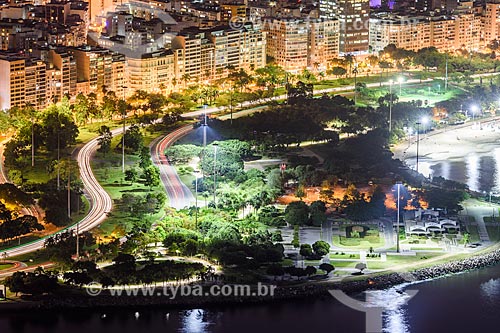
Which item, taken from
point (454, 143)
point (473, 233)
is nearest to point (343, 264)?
point (473, 233)

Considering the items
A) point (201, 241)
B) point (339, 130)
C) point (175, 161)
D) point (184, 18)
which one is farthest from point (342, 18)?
point (201, 241)

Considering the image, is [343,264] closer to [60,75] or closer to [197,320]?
[197,320]

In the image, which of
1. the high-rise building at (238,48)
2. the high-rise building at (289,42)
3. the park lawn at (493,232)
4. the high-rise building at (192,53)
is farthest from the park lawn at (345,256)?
the high-rise building at (289,42)

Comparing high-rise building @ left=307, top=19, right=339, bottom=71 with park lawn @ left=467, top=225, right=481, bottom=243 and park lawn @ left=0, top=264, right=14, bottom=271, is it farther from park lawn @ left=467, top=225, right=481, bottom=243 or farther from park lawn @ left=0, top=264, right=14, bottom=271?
park lawn @ left=0, top=264, right=14, bottom=271

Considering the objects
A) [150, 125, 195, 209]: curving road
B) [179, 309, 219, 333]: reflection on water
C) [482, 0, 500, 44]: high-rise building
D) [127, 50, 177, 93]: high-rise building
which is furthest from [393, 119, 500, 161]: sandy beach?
[482, 0, 500, 44]: high-rise building

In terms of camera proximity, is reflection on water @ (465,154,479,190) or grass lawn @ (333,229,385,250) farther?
reflection on water @ (465,154,479,190)

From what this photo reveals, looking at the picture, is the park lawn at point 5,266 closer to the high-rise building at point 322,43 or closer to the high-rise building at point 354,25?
the high-rise building at point 322,43
